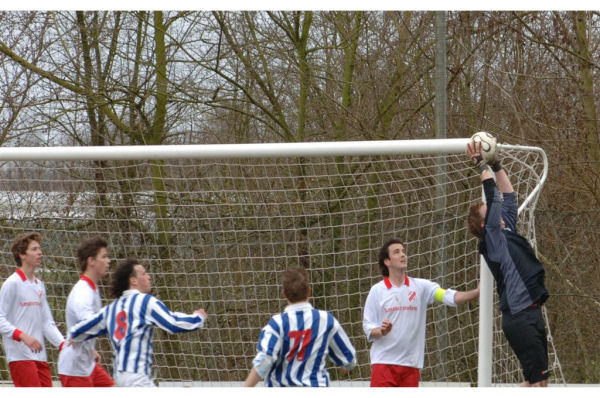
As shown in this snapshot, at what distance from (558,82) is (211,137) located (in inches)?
173

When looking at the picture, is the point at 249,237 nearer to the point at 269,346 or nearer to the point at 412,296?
the point at 412,296

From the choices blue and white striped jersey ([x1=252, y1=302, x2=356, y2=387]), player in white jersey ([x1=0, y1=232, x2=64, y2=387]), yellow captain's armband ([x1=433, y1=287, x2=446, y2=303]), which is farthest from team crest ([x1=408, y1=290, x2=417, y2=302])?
player in white jersey ([x1=0, y1=232, x2=64, y2=387])

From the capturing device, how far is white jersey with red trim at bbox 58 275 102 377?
5.37 meters

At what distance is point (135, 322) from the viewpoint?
16.2 ft

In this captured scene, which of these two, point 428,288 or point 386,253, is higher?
point 386,253

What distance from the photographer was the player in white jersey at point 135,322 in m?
4.88

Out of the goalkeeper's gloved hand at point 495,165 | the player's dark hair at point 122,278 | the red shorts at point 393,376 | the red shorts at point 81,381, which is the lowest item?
the red shorts at point 393,376

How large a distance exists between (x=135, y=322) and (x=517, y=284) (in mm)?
2361

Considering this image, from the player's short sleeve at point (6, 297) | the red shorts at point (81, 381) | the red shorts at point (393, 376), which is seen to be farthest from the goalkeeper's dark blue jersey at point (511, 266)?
the player's short sleeve at point (6, 297)

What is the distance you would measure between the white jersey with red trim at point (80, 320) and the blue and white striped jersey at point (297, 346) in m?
1.30

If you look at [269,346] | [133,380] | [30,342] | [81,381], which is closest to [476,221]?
[269,346]

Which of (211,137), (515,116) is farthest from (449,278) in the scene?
(211,137)

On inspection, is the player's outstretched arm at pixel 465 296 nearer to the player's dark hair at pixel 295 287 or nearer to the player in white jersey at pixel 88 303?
the player's dark hair at pixel 295 287

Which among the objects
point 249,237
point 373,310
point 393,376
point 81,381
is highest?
point 249,237
